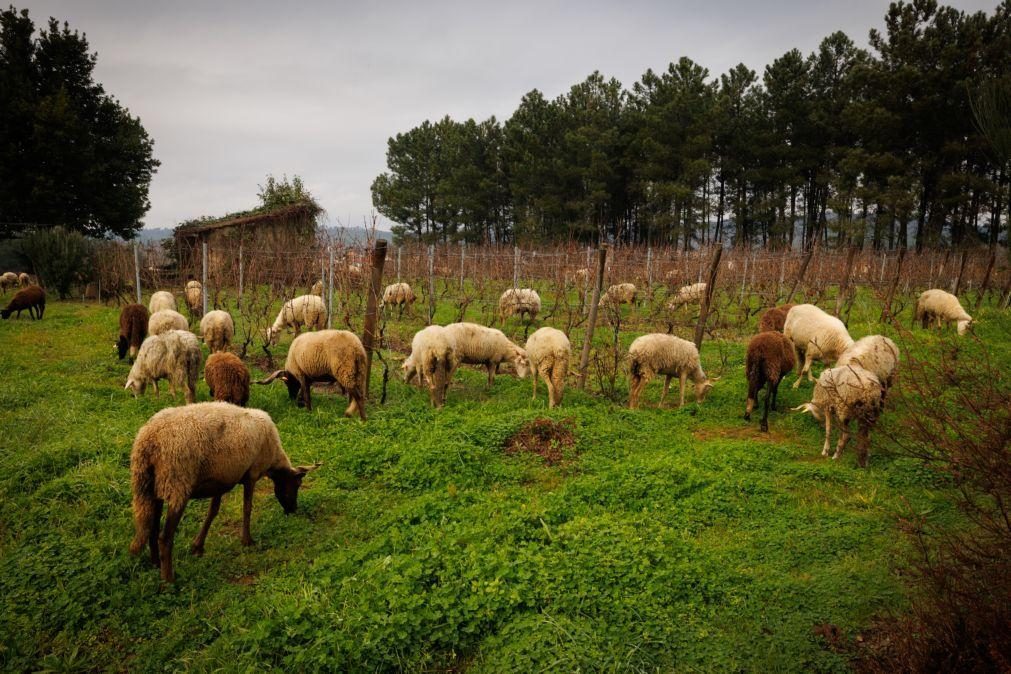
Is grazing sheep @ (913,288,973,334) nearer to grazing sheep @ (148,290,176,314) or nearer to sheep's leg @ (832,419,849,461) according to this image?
sheep's leg @ (832,419,849,461)

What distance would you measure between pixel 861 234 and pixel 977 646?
3703cm

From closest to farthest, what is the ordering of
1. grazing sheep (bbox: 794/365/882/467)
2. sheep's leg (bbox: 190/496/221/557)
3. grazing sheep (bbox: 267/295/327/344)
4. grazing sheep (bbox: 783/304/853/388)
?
sheep's leg (bbox: 190/496/221/557), grazing sheep (bbox: 794/365/882/467), grazing sheep (bbox: 783/304/853/388), grazing sheep (bbox: 267/295/327/344)

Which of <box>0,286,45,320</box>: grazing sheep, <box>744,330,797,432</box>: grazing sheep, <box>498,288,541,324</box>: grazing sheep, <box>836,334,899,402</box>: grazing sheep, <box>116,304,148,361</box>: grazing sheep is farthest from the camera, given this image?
<box>498,288,541,324</box>: grazing sheep

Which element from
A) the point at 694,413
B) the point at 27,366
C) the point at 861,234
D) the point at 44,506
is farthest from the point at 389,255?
the point at 861,234

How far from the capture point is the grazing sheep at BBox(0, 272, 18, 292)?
21766 mm

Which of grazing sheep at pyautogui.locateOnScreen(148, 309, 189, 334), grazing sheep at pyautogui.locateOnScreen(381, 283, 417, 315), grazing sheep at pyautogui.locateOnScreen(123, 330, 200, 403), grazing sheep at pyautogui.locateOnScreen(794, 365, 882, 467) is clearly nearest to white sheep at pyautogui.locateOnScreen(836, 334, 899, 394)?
grazing sheep at pyautogui.locateOnScreen(794, 365, 882, 467)

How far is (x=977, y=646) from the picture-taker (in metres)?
2.84

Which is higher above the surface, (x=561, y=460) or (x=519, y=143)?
(x=519, y=143)

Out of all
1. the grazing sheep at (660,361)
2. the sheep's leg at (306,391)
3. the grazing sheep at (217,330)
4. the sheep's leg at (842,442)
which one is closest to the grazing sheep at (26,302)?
the grazing sheep at (217,330)

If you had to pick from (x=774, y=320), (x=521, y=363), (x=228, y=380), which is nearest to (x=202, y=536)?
(x=228, y=380)

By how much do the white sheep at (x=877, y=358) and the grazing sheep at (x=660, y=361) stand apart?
94.3 inches

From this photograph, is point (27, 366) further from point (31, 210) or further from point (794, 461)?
point (31, 210)

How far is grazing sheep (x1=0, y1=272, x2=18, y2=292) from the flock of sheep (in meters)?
12.9

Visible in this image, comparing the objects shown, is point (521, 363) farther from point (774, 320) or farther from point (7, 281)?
point (7, 281)
